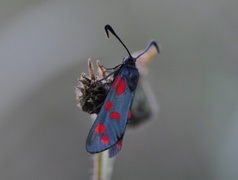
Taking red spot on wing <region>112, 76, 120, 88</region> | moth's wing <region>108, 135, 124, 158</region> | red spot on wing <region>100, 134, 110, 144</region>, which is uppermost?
red spot on wing <region>112, 76, 120, 88</region>

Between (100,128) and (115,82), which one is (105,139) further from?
(115,82)

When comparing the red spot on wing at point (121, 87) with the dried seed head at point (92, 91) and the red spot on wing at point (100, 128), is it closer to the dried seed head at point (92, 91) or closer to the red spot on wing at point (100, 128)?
the dried seed head at point (92, 91)

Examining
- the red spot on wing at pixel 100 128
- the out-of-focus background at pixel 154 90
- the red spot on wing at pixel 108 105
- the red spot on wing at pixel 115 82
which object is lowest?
the red spot on wing at pixel 100 128

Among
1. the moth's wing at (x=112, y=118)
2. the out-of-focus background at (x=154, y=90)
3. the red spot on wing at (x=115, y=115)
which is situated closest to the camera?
the moth's wing at (x=112, y=118)

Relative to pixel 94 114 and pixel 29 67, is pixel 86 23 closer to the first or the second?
pixel 29 67

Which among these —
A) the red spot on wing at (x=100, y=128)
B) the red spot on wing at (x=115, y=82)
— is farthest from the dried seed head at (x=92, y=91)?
the red spot on wing at (x=100, y=128)

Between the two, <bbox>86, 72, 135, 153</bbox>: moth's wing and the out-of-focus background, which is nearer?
<bbox>86, 72, 135, 153</bbox>: moth's wing

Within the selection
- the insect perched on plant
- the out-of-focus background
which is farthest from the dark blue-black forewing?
the out-of-focus background

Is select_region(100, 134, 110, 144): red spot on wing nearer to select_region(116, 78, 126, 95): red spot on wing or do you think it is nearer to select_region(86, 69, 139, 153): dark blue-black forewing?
select_region(86, 69, 139, 153): dark blue-black forewing
